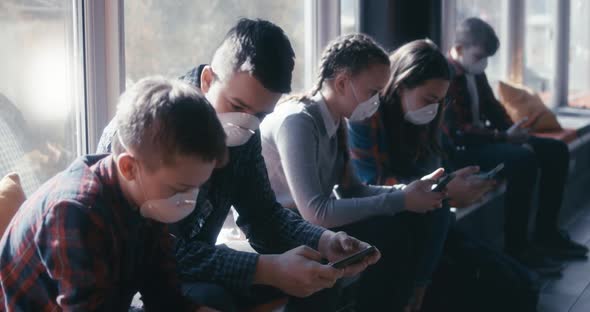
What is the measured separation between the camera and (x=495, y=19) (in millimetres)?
5949

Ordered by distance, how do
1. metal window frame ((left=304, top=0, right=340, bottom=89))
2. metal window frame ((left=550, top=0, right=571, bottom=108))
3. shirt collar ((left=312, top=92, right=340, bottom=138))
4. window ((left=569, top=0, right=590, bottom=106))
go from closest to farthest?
shirt collar ((left=312, top=92, right=340, bottom=138)) < metal window frame ((left=304, top=0, right=340, bottom=89)) < metal window frame ((left=550, top=0, right=571, bottom=108)) < window ((left=569, top=0, right=590, bottom=106))

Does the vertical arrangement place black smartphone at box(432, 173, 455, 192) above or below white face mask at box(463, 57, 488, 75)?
below

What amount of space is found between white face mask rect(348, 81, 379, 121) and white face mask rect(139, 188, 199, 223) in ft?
3.63

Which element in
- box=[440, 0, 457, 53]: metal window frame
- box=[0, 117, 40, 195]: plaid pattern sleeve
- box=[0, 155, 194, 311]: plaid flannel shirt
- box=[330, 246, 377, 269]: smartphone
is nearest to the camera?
box=[0, 155, 194, 311]: plaid flannel shirt

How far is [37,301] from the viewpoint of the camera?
5.40ft

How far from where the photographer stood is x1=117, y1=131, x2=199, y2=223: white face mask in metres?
1.73

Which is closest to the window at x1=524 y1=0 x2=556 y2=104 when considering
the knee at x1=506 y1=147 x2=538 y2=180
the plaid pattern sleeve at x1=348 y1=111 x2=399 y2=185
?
the knee at x1=506 y1=147 x2=538 y2=180

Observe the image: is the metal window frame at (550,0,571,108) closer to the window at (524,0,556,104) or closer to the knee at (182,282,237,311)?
the window at (524,0,556,104)

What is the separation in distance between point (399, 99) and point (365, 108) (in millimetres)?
398

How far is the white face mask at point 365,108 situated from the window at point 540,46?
12.3 ft

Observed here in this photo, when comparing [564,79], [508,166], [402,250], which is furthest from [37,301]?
[564,79]

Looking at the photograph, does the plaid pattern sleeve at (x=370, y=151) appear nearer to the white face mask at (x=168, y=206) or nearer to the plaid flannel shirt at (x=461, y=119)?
the plaid flannel shirt at (x=461, y=119)

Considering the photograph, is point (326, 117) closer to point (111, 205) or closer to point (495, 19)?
point (111, 205)

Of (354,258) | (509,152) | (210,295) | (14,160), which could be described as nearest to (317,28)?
(509,152)
